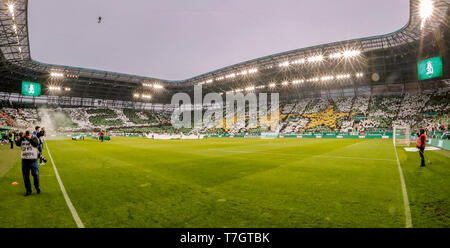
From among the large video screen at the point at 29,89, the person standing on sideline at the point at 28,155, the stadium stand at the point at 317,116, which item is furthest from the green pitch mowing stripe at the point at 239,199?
the large video screen at the point at 29,89

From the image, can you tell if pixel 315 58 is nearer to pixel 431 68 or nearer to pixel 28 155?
pixel 431 68

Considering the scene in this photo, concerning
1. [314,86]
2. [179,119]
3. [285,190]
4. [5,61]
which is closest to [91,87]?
[5,61]

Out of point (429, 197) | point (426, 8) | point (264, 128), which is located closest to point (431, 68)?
point (426, 8)

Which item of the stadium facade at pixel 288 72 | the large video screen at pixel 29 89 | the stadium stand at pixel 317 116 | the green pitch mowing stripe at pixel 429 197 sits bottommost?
the green pitch mowing stripe at pixel 429 197

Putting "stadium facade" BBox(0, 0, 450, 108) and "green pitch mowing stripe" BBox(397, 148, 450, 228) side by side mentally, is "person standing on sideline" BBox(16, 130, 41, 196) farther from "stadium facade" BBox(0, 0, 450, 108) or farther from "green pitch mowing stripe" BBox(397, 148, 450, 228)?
"stadium facade" BBox(0, 0, 450, 108)

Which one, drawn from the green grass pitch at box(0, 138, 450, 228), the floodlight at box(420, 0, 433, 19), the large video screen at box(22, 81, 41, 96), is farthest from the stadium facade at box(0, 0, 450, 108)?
the green grass pitch at box(0, 138, 450, 228)

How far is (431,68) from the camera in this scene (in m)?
30.8

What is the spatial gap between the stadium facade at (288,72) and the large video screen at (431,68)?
2462 mm

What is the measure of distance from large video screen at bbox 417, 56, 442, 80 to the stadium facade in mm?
2462

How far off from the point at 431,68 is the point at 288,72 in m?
26.7

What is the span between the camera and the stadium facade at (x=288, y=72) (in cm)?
3190

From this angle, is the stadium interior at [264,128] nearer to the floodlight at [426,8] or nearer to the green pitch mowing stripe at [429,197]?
the green pitch mowing stripe at [429,197]

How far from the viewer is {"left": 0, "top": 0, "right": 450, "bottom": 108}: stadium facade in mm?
31900
